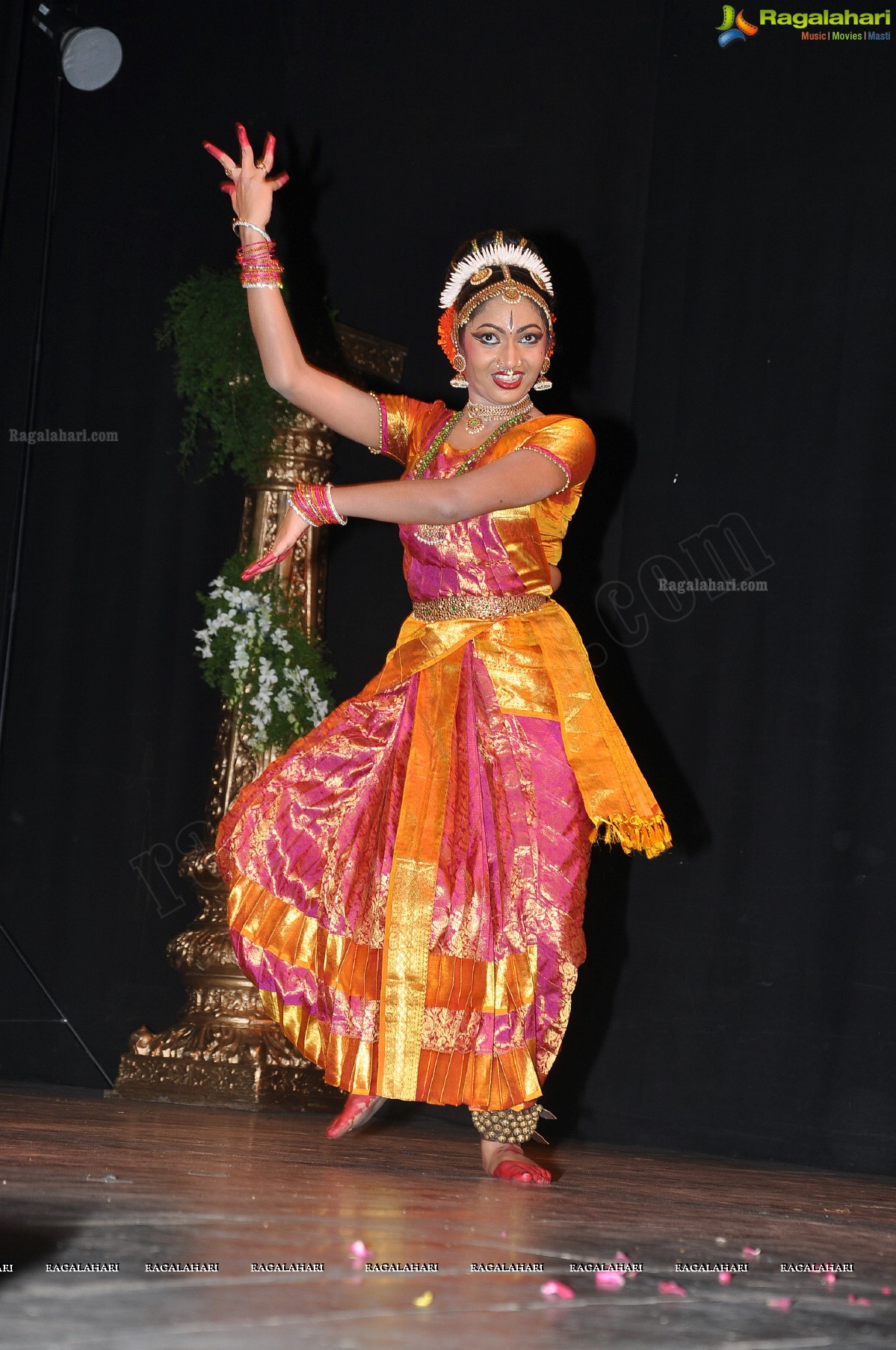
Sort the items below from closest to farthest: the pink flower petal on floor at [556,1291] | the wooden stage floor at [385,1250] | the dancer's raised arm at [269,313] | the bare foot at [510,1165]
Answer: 1. the wooden stage floor at [385,1250]
2. the pink flower petal on floor at [556,1291]
3. the bare foot at [510,1165]
4. the dancer's raised arm at [269,313]

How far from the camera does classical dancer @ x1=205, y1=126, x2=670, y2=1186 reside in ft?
8.23

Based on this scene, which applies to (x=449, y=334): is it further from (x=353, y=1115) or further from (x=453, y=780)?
(x=353, y=1115)

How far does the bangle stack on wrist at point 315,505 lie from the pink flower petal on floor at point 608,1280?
1.31 meters

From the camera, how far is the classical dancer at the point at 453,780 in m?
2.51

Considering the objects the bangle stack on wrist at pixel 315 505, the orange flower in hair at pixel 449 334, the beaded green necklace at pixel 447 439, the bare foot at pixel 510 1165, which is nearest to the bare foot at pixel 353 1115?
the bare foot at pixel 510 1165

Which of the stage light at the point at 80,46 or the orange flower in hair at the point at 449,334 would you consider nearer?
the orange flower in hair at the point at 449,334

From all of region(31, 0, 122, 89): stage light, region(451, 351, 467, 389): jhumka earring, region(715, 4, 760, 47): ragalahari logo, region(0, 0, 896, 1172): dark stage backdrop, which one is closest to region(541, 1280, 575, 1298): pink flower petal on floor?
region(451, 351, 467, 389): jhumka earring

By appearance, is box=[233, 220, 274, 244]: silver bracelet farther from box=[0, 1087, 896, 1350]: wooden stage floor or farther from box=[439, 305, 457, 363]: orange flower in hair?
box=[0, 1087, 896, 1350]: wooden stage floor

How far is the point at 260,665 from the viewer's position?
3727mm

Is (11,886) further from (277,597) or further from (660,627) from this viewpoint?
(660,627)

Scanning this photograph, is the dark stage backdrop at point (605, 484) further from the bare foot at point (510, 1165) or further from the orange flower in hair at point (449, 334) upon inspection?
the bare foot at point (510, 1165)

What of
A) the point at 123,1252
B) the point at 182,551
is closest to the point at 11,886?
the point at 182,551

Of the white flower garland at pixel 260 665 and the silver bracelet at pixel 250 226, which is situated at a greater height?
the silver bracelet at pixel 250 226

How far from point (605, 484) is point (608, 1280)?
2541 millimetres
